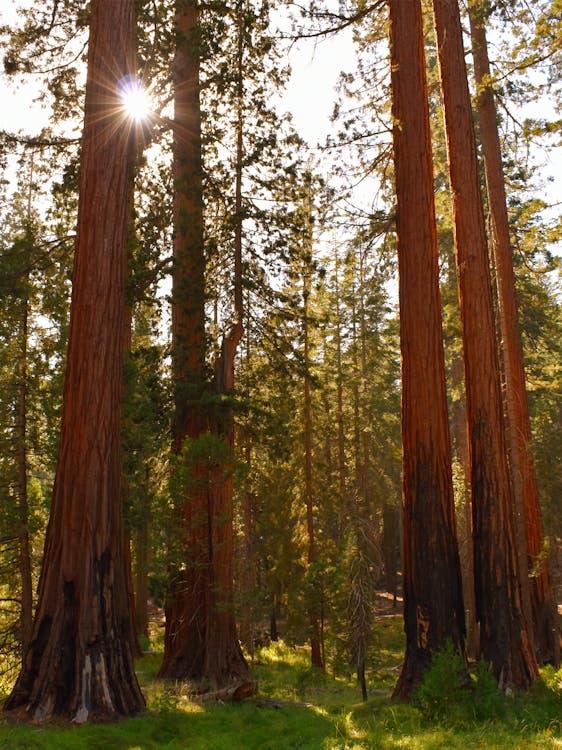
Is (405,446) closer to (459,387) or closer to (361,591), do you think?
(361,591)

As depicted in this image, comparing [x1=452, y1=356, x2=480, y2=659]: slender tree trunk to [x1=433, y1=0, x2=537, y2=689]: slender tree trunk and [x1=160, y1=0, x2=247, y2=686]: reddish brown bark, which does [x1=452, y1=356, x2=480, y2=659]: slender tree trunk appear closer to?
[x1=433, y1=0, x2=537, y2=689]: slender tree trunk

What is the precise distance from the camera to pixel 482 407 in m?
10.4

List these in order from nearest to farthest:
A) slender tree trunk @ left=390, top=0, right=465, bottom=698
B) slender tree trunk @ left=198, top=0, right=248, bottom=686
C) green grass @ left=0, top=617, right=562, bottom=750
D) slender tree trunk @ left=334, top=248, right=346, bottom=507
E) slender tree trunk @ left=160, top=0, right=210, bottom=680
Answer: green grass @ left=0, top=617, right=562, bottom=750
slender tree trunk @ left=390, top=0, right=465, bottom=698
slender tree trunk @ left=198, top=0, right=248, bottom=686
slender tree trunk @ left=160, top=0, right=210, bottom=680
slender tree trunk @ left=334, top=248, right=346, bottom=507

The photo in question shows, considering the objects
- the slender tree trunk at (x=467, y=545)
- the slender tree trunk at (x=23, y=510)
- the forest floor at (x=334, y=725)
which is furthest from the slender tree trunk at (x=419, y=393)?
the slender tree trunk at (x=23, y=510)

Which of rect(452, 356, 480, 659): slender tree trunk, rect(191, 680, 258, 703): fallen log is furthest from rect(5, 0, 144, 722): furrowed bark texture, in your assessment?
rect(452, 356, 480, 659): slender tree trunk

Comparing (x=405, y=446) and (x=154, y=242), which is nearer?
(x=405, y=446)

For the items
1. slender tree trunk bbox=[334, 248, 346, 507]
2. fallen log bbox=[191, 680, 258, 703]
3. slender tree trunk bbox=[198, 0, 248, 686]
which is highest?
slender tree trunk bbox=[334, 248, 346, 507]

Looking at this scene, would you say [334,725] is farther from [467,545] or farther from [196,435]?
[467,545]

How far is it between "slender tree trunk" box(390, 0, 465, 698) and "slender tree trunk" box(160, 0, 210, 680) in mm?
3738

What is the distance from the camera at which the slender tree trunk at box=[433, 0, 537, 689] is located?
966cm

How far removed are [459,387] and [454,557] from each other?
1461 centimetres

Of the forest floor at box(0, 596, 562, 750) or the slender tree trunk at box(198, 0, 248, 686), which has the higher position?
the slender tree trunk at box(198, 0, 248, 686)

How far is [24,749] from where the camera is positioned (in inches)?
251

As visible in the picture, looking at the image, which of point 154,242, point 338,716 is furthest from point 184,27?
point 338,716
